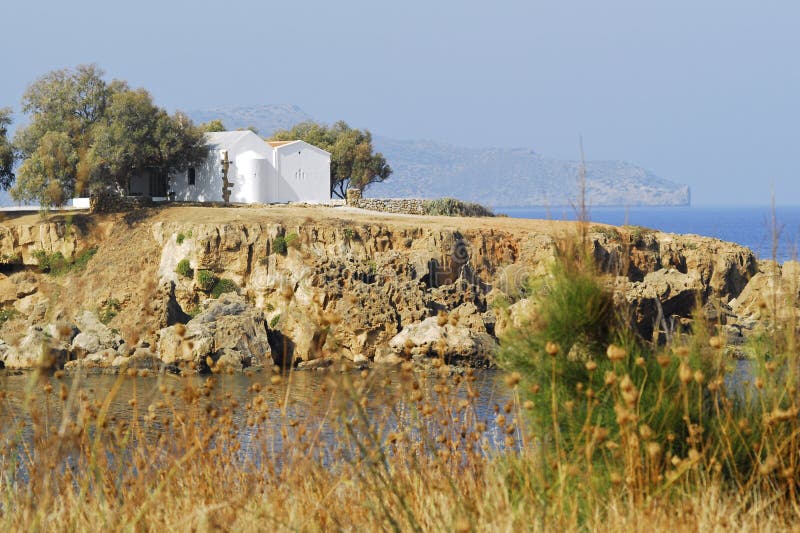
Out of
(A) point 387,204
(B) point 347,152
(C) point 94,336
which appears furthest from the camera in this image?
(B) point 347,152

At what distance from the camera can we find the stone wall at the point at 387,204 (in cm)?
5022

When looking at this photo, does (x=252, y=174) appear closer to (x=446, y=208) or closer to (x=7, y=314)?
(x=446, y=208)

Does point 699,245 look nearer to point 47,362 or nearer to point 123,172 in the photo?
point 123,172

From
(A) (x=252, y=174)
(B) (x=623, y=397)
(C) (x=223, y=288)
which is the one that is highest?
(A) (x=252, y=174)

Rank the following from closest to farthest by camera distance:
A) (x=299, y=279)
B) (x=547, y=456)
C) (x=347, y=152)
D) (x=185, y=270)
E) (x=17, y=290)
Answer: (x=547, y=456), (x=299, y=279), (x=185, y=270), (x=17, y=290), (x=347, y=152)

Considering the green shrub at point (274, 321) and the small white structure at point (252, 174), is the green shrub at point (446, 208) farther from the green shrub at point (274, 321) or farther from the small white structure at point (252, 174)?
the green shrub at point (274, 321)

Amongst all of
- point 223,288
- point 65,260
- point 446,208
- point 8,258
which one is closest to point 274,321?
point 223,288

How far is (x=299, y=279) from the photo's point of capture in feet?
120

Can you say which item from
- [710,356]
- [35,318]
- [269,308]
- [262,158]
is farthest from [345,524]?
[262,158]

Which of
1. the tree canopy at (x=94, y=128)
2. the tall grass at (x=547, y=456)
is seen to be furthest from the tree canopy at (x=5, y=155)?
the tall grass at (x=547, y=456)

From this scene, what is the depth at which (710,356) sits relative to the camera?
7.20m

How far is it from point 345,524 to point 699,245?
39.6 meters

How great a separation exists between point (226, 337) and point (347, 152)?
30.6m

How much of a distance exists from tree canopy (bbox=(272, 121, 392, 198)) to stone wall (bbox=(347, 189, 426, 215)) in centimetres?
993
